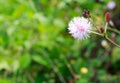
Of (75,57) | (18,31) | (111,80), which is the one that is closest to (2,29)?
(18,31)

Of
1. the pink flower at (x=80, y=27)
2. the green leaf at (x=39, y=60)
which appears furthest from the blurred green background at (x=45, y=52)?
the pink flower at (x=80, y=27)

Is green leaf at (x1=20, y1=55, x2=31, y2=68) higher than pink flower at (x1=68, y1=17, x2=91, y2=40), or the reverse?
green leaf at (x1=20, y1=55, x2=31, y2=68)

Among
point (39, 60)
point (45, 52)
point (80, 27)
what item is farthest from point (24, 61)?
point (80, 27)

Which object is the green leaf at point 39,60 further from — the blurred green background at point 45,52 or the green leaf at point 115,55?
the green leaf at point 115,55

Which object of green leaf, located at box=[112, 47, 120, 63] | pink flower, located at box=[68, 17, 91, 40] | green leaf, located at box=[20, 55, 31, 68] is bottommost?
pink flower, located at box=[68, 17, 91, 40]

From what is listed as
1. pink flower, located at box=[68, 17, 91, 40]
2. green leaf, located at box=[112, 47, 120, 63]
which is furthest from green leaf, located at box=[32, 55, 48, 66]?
pink flower, located at box=[68, 17, 91, 40]

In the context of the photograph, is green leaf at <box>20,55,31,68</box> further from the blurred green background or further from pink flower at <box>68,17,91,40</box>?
pink flower at <box>68,17,91,40</box>
